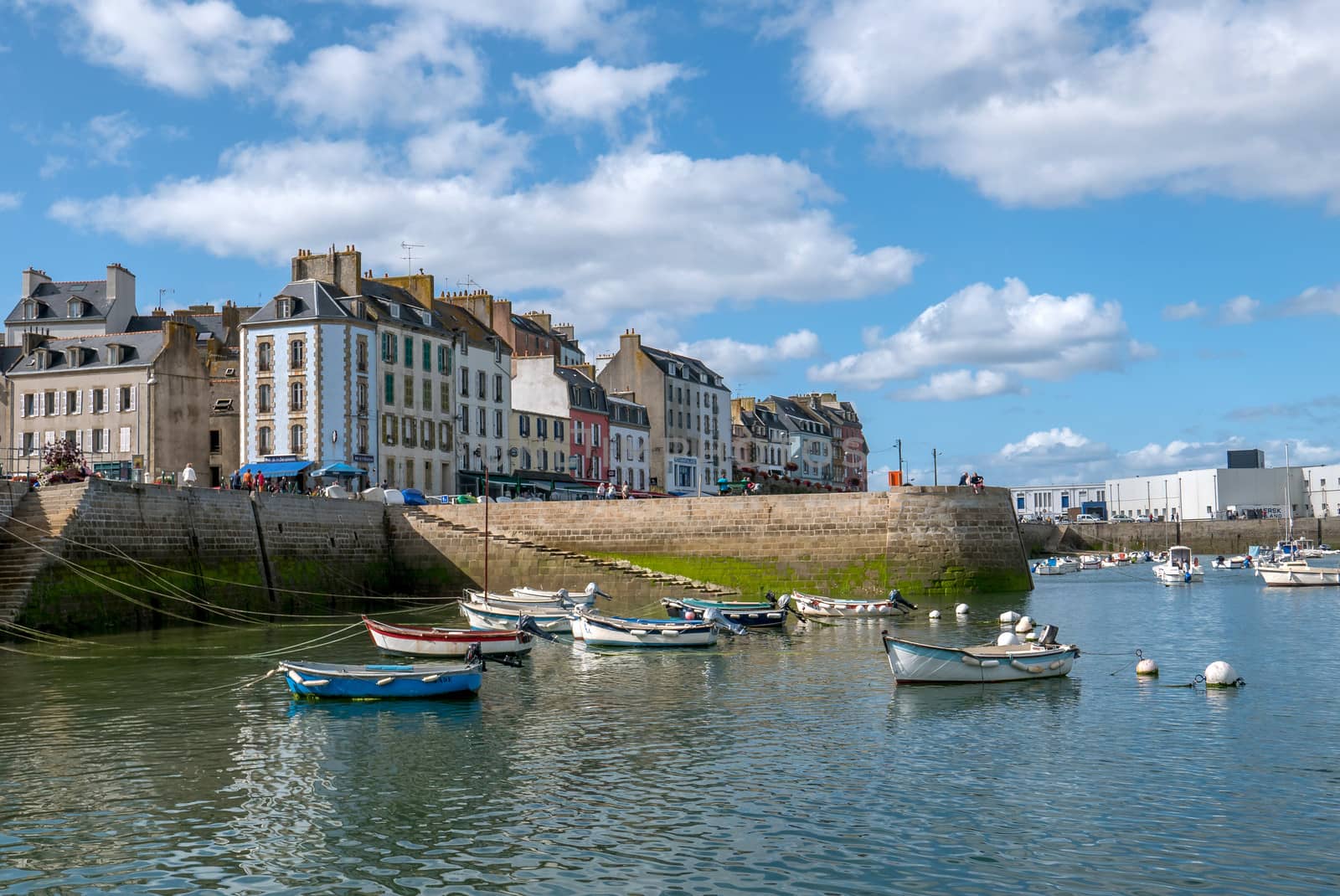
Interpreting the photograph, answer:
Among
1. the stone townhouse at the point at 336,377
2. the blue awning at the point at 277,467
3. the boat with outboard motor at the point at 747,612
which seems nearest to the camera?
the boat with outboard motor at the point at 747,612

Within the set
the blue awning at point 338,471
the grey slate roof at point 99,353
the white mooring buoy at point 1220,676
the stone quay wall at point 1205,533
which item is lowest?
the white mooring buoy at point 1220,676

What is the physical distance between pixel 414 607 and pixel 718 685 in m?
28.5

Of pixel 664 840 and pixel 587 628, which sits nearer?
pixel 664 840

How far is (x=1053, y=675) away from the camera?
95.8 feet

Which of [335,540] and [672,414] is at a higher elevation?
[672,414]

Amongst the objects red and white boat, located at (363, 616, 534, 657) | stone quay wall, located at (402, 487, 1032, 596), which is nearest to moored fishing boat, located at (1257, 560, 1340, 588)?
stone quay wall, located at (402, 487, 1032, 596)

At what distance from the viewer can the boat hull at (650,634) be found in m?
36.2

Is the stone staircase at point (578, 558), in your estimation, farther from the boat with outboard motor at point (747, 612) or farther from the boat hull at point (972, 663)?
the boat hull at point (972, 663)

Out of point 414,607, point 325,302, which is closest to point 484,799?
point 414,607

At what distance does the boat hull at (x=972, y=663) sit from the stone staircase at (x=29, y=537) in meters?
25.1

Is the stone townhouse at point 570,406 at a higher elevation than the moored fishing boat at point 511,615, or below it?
higher

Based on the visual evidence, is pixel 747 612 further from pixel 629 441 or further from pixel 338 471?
pixel 629 441

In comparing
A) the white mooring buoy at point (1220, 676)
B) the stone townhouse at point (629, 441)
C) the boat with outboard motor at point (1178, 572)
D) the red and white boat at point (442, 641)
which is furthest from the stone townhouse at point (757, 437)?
the white mooring buoy at point (1220, 676)

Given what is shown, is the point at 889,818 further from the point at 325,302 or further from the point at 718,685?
the point at 325,302
